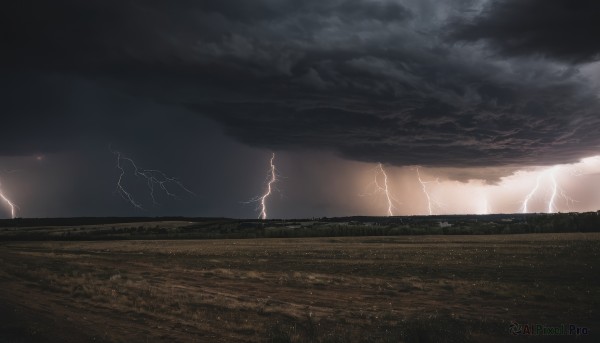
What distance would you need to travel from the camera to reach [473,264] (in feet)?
122

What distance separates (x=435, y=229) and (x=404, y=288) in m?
88.6

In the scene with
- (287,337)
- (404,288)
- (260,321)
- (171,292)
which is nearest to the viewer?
(287,337)

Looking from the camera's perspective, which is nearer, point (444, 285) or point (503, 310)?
point (503, 310)

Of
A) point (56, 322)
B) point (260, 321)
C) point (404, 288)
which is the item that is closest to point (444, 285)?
point (404, 288)

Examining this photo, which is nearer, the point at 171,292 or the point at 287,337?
the point at 287,337

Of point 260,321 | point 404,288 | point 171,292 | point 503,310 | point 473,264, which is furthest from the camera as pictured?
point 473,264

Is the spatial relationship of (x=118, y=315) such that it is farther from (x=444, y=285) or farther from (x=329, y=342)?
(x=444, y=285)

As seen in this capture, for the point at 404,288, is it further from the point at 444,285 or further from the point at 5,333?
the point at 5,333

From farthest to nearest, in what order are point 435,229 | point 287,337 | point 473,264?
point 435,229, point 473,264, point 287,337

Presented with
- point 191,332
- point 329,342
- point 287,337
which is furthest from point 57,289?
point 329,342

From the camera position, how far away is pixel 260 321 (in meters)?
17.5

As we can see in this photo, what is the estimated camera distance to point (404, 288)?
26.1 m

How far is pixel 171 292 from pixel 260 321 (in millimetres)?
8166

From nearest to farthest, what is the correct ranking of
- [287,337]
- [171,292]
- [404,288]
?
1. [287,337]
2. [171,292]
3. [404,288]
